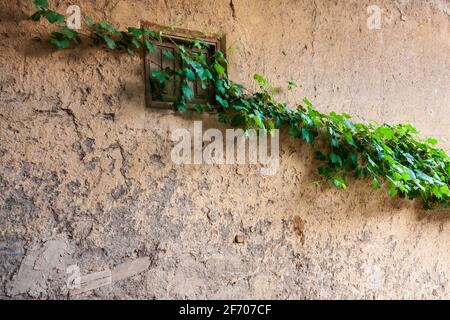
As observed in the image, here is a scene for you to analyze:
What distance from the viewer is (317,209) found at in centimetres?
220

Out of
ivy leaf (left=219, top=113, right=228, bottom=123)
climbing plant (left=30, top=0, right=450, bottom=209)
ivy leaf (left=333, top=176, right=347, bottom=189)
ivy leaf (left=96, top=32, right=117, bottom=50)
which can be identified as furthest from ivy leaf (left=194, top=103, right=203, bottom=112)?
ivy leaf (left=333, top=176, right=347, bottom=189)

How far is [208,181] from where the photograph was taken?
6.33 feet

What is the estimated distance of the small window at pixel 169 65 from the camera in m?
1.85

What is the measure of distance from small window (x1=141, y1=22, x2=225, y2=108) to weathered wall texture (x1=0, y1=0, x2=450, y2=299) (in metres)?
0.05

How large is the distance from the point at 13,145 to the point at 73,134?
24 cm

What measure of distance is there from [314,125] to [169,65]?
2.95 feet

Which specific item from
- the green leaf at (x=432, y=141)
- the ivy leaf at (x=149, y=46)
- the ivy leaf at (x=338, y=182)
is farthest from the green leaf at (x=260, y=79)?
the green leaf at (x=432, y=141)

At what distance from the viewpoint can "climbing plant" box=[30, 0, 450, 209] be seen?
1.76 m

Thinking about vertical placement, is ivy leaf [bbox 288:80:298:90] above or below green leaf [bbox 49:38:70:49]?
below

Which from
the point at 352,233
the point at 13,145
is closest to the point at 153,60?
the point at 13,145

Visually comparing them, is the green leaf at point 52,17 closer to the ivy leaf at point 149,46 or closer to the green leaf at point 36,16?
the green leaf at point 36,16

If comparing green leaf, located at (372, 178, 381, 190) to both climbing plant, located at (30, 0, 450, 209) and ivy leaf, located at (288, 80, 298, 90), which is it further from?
ivy leaf, located at (288, 80, 298, 90)

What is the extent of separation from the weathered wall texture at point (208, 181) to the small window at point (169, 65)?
0.05m

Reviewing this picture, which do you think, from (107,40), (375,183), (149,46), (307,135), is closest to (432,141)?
(375,183)
